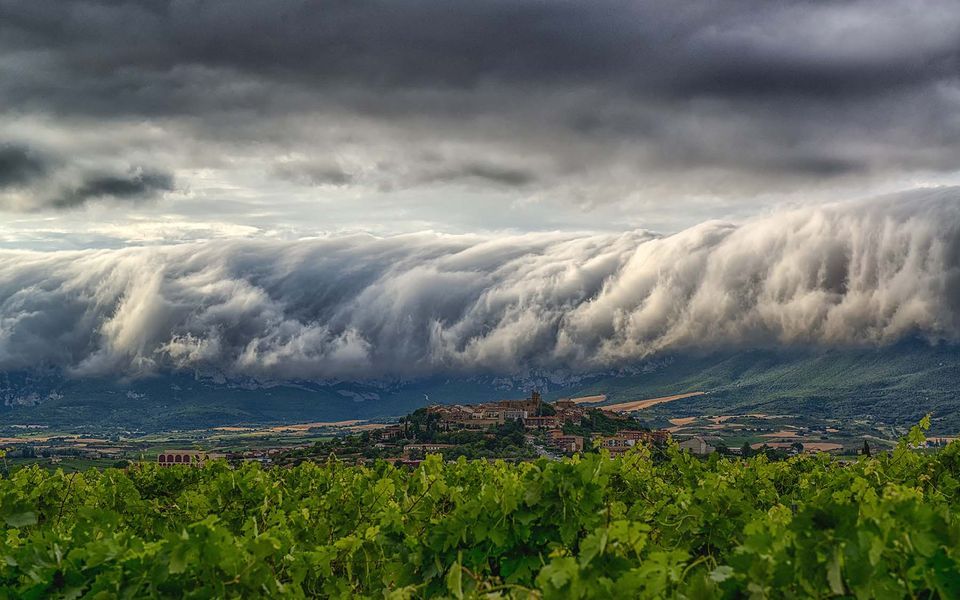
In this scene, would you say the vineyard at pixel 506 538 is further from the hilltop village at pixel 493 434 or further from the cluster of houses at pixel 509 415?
the cluster of houses at pixel 509 415

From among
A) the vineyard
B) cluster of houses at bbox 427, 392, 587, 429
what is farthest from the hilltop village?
the vineyard

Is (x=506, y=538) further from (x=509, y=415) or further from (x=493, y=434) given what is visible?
(x=509, y=415)

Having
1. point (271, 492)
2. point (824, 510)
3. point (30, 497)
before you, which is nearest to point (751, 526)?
point (824, 510)

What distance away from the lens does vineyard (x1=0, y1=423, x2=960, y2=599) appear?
7859mm

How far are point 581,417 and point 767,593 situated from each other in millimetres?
157005

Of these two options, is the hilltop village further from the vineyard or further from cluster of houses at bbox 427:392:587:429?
the vineyard

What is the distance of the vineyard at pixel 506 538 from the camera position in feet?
25.8

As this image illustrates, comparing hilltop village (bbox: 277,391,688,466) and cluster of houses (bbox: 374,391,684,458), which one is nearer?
hilltop village (bbox: 277,391,688,466)

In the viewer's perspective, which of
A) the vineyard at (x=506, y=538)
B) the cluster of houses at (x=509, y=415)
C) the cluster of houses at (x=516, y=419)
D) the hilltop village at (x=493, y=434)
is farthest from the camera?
the cluster of houses at (x=509, y=415)

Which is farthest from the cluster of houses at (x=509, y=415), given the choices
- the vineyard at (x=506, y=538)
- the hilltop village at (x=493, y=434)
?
the vineyard at (x=506, y=538)

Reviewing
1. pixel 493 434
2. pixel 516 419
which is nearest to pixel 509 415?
pixel 516 419

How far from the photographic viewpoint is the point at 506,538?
13.4 m

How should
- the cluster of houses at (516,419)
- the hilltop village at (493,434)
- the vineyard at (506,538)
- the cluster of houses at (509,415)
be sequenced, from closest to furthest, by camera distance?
the vineyard at (506,538) → the hilltop village at (493,434) → the cluster of houses at (516,419) → the cluster of houses at (509,415)

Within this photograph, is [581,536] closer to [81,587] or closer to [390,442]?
[81,587]
